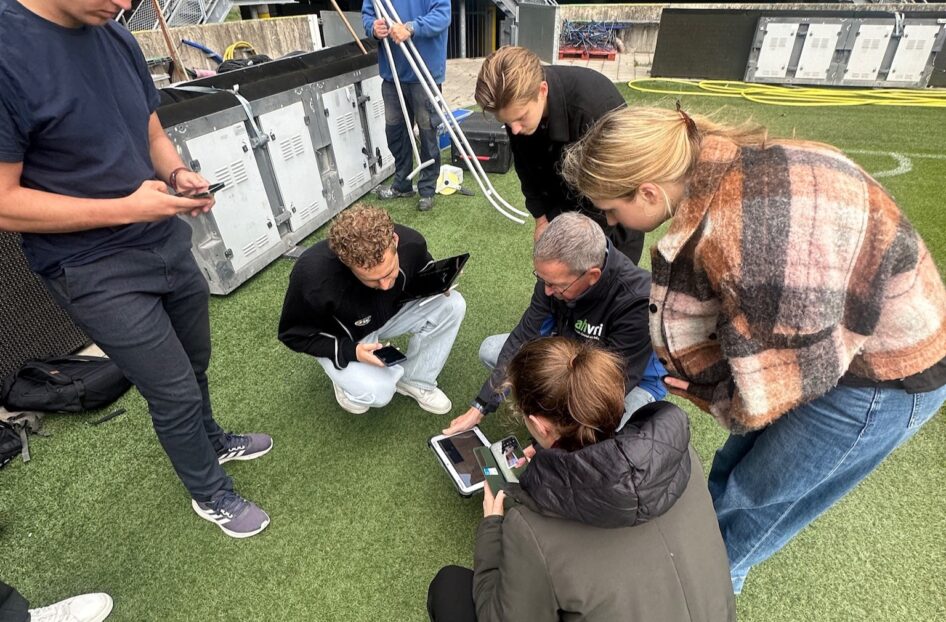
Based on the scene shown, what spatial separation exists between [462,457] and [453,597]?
0.78 metres

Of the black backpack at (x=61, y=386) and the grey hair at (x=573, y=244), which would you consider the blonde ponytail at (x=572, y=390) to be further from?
the black backpack at (x=61, y=386)

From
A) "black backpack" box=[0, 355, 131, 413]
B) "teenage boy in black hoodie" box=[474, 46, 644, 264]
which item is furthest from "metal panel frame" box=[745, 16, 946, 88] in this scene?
"black backpack" box=[0, 355, 131, 413]

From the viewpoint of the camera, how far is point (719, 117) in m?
1.29

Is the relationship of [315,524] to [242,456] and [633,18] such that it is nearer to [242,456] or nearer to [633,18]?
[242,456]

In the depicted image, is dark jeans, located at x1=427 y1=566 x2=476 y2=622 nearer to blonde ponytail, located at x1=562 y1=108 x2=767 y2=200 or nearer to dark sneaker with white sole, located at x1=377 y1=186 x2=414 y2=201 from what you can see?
blonde ponytail, located at x1=562 y1=108 x2=767 y2=200

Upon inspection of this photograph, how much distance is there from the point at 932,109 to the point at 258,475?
910 centimetres

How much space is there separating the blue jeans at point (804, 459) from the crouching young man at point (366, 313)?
1.40 metres

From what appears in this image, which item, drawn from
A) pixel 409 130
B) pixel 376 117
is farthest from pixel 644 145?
pixel 376 117

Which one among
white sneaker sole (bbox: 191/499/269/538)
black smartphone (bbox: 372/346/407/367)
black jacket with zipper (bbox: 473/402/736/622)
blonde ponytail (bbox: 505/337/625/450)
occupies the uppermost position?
blonde ponytail (bbox: 505/337/625/450)

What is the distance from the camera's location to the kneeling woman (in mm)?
1021

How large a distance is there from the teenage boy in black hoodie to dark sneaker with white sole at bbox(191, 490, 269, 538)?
1.62 metres

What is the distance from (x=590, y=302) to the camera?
6.48 feet

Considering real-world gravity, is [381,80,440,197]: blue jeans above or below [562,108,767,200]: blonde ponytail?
below

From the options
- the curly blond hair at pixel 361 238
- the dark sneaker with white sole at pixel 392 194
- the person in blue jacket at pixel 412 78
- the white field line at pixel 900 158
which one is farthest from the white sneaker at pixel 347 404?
the white field line at pixel 900 158
